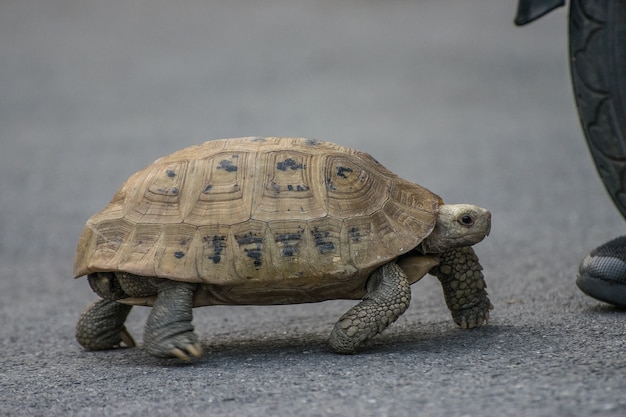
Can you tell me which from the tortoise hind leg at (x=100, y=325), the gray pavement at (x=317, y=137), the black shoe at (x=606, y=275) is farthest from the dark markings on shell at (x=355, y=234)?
the tortoise hind leg at (x=100, y=325)

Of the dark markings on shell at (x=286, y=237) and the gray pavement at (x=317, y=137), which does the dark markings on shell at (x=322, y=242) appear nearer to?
the dark markings on shell at (x=286, y=237)

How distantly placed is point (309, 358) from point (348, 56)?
36.1ft

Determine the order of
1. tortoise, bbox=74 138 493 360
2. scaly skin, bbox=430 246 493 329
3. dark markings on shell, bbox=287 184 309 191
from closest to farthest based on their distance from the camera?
1. tortoise, bbox=74 138 493 360
2. dark markings on shell, bbox=287 184 309 191
3. scaly skin, bbox=430 246 493 329

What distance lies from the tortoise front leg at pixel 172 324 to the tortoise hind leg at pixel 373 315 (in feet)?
2.01

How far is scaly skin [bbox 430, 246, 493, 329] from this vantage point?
441 centimetres

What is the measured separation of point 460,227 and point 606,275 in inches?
30.3

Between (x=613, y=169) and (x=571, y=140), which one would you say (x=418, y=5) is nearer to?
(x=571, y=140)

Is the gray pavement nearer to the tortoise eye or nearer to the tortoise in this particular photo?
the tortoise

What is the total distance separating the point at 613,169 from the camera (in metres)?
3.91

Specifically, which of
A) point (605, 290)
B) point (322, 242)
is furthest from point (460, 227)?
point (605, 290)

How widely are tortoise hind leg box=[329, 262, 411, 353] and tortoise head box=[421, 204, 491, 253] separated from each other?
288 millimetres

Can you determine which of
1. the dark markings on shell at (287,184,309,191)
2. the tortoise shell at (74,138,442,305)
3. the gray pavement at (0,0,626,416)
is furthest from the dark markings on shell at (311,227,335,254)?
the gray pavement at (0,0,626,416)

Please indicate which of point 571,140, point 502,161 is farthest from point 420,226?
point 571,140

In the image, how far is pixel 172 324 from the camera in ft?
13.1
